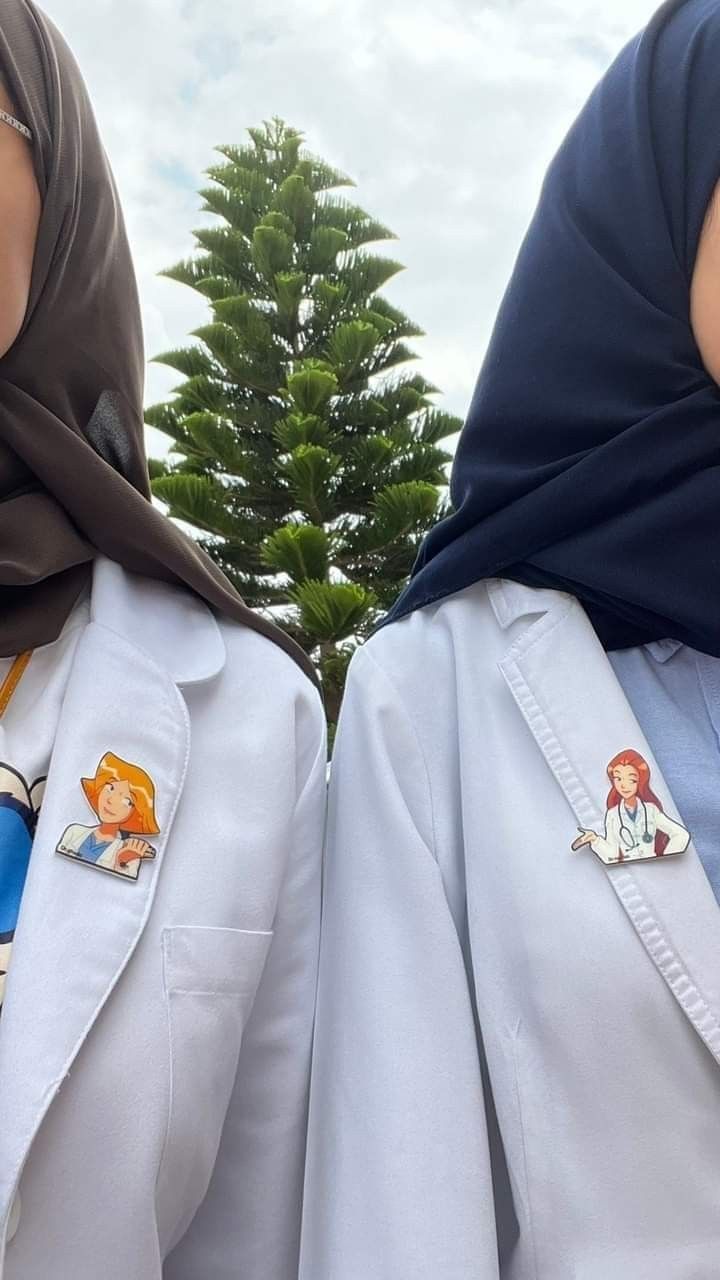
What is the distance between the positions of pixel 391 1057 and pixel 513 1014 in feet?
0.29

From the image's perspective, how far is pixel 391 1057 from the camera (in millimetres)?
719

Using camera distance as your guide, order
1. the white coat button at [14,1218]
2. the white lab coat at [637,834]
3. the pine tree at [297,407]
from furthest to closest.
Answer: the pine tree at [297,407] → the white lab coat at [637,834] → the white coat button at [14,1218]

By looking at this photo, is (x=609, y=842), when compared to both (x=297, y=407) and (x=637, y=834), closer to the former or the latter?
(x=637, y=834)

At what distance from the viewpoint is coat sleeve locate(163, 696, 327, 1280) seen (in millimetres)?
758

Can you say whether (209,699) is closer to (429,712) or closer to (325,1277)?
(429,712)

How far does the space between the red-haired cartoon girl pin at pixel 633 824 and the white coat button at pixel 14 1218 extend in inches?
16.4

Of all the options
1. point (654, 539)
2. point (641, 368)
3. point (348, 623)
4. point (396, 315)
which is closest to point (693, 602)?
point (654, 539)

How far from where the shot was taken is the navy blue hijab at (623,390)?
31.0 inches

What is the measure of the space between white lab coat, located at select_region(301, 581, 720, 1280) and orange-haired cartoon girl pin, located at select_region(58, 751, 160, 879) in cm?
17

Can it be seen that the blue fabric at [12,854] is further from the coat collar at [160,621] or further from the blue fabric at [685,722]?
the blue fabric at [685,722]

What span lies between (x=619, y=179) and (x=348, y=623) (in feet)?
18.0

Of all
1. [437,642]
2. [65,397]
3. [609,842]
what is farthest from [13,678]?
[609,842]

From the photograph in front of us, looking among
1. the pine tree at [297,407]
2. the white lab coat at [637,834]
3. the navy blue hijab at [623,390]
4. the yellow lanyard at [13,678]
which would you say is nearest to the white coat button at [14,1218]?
the yellow lanyard at [13,678]

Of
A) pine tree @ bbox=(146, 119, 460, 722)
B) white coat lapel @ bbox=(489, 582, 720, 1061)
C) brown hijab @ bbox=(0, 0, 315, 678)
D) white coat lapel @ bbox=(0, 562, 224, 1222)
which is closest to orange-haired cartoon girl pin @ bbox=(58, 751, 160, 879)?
white coat lapel @ bbox=(0, 562, 224, 1222)
